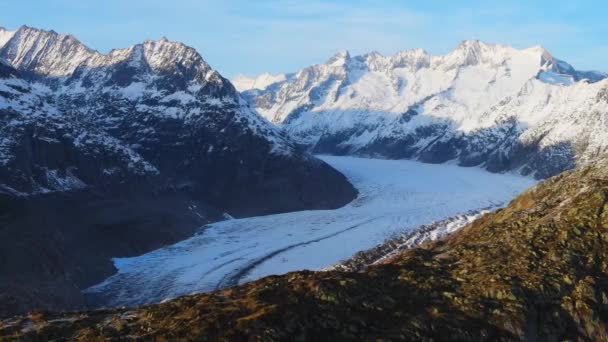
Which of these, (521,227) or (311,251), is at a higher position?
(521,227)

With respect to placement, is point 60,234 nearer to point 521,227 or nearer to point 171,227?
point 171,227

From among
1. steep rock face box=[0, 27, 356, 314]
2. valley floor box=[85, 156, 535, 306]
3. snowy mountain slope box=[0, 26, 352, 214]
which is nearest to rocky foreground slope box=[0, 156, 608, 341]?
steep rock face box=[0, 27, 356, 314]

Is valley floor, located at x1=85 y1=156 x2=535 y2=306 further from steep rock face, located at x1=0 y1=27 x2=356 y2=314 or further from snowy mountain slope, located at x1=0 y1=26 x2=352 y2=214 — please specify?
snowy mountain slope, located at x1=0 y1=26 x2=352 y2=214

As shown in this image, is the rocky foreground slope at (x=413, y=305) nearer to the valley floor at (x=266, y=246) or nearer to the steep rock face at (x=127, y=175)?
the steep rock face at (x=127, y=175)

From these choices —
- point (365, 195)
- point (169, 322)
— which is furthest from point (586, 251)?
point (365, 195)

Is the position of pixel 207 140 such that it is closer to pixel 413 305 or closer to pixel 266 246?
pixel 266 246

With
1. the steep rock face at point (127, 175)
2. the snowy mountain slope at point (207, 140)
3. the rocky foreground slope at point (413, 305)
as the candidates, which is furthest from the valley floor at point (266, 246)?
the rocky foreground slope at point (413, 305)
